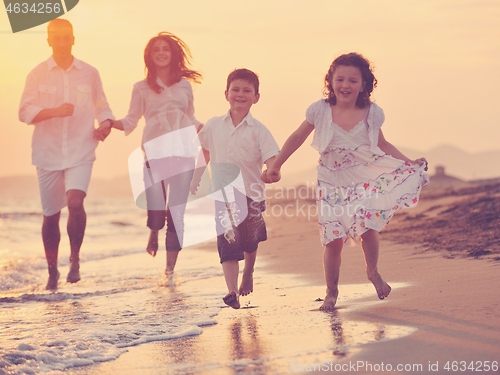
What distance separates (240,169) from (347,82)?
994 mm

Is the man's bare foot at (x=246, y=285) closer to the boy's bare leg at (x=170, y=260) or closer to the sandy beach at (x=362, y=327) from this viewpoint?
the sandy beach at (x=362, y=327)

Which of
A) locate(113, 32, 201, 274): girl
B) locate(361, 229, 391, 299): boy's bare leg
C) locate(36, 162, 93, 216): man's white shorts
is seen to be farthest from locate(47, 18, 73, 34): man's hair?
locate(361, 229, 391, 299): boy's bare leg

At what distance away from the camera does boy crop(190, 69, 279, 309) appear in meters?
4.32

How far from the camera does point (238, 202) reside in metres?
4.34

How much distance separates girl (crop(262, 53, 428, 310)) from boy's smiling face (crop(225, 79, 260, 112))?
0.52 metres

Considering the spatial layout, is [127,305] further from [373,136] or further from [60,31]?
[60,31]

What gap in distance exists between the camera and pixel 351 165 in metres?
4.10

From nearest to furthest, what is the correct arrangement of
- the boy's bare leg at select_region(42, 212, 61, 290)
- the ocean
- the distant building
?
the ocean → the boy's bare leg at select_region(42, 212, 61, 290) → the distant building

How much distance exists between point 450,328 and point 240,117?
2229 mm

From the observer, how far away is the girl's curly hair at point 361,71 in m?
4.07

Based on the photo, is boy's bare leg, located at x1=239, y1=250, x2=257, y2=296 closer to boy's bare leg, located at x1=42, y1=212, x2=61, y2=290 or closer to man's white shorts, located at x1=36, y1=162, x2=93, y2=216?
man's white shorts, located at x1=36, y1=162, x2=93, y2=216


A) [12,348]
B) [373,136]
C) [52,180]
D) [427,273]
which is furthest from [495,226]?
[12,348]

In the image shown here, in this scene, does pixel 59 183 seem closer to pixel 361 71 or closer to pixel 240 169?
pixel 240 169

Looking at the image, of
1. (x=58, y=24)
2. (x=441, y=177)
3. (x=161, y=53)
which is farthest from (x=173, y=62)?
(x=441, y=177)
